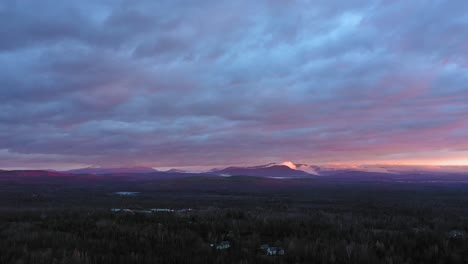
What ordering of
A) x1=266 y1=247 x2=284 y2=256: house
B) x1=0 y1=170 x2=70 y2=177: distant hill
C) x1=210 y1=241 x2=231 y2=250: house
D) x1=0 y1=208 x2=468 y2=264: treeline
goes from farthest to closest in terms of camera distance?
1. x1=0 y1=170 x2=70 y2=177: distant hill
2. x1=210 y1=241 x2=231 y2=250: house
3. x1=266 y1=247 x2=284 y2=256: house
4. x1=0 y1=208 x2=468 y2=264: treeline

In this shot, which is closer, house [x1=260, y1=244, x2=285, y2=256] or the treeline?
the treeline

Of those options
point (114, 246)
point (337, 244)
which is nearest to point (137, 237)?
point (114, 246)

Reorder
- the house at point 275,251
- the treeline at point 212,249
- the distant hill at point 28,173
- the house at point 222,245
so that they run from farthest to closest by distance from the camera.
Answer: the distant hill at point 28,173, the house at point 222,245, the house at point 275,251, the treeline at point 212,249

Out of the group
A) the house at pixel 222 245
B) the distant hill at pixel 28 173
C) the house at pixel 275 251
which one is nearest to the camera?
the house at pixel 275 251

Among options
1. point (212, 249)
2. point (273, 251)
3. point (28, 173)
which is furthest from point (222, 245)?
point (28, 173)

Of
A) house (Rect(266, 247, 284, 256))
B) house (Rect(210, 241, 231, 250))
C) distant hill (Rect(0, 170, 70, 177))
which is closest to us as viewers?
house (Rect(266, 247, 284, 256))

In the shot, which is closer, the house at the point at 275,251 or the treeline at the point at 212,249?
the treeline at the point at 212,249

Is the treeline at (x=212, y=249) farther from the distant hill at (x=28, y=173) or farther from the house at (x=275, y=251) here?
the distant hill at (x=28, y=173)

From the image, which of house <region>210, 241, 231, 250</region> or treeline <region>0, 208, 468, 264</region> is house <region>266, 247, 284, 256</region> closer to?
treeline <region>0, 208, 468, 264</region>

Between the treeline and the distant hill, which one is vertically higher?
the treeline

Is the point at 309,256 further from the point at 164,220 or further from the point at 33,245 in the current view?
the point at 164,220

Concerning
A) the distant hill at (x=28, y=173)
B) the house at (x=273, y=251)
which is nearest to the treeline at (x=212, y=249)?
the house at (x=273, y=251)

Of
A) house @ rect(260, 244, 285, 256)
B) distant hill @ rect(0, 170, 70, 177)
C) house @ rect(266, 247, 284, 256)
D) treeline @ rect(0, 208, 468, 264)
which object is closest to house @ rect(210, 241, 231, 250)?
treeline @ rect(0, 208, 468, 264)
